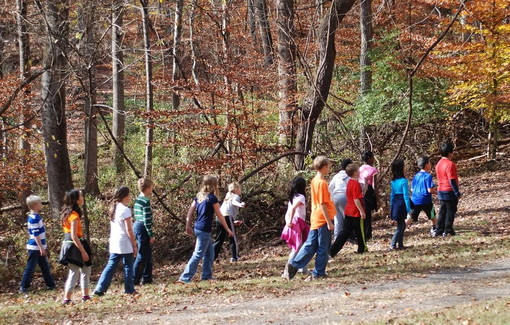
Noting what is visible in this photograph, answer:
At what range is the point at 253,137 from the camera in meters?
17.7

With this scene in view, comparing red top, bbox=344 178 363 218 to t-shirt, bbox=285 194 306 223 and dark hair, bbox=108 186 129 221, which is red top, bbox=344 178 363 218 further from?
dark hair, bbox=108 186 129 221

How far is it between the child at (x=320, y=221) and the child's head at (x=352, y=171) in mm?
1629

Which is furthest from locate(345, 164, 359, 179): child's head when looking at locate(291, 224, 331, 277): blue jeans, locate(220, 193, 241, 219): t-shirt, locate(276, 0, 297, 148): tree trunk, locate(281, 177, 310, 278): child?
locate(276, 0, 297, 148): tree trunk

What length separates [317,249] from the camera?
9.64 meters

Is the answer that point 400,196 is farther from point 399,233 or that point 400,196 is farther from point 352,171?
point 352,171

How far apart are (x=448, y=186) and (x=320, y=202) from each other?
13.4 feet

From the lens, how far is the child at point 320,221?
9.30 meters

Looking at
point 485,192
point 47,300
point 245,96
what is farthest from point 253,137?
point 47,300

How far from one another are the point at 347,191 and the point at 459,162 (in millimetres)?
12559

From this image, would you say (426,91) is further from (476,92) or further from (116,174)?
(116,174)

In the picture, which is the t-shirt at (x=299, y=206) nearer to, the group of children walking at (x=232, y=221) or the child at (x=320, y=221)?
the group of children walking at (x=232, y=221)

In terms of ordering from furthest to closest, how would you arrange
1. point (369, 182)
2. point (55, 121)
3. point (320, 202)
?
point (55, 121)
point (369, 182)
point (320, 202)

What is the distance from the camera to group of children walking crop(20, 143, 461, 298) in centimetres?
930

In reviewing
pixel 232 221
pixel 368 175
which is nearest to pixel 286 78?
pixel 368 175
